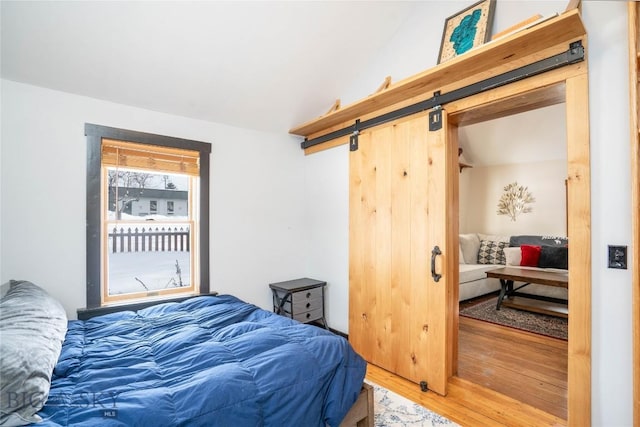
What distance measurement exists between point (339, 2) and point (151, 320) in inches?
107

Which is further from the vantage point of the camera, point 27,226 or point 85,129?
point 85,129

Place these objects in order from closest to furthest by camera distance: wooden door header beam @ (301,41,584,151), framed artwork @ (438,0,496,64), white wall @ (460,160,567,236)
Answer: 1. wooden door header beam @ (301,41,584,151)
2. framed artwork @ (438,0,496,64)
3. white wall @ (460,160,567,236)

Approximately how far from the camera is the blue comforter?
1.15 meters

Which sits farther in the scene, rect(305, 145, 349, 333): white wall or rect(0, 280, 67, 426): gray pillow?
rect(305, 145, 349, 333): white wall

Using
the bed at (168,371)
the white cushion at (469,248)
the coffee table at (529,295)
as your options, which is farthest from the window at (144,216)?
the white cushion at (469,248)

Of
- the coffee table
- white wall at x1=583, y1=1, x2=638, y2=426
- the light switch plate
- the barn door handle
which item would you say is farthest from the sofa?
the light switch plate

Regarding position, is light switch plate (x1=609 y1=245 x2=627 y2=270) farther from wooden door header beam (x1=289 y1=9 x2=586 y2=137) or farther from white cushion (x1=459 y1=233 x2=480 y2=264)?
white cushion (x1=459 y1=233 x2=480 y2=264)

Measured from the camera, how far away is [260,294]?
3.38m

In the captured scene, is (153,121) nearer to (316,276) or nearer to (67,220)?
(67,220)

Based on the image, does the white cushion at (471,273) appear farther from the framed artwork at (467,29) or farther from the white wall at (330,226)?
the framed artwork at (467,29)

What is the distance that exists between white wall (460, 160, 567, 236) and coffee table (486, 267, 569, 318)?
1.37 m

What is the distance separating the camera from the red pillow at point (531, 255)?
476 centimetres

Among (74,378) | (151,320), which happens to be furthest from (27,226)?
(74,378)

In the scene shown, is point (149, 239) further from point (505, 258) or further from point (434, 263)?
point (505, 258)
